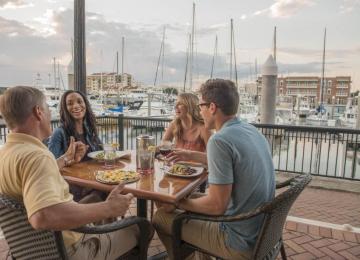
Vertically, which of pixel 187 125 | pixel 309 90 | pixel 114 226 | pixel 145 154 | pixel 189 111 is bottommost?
pixel 114 226

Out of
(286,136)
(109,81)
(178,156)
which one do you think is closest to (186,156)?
(178,156)

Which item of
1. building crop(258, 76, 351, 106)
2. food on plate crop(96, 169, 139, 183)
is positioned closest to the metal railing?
food on plate crop(96, 169, 139, 183)

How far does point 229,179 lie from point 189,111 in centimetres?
180

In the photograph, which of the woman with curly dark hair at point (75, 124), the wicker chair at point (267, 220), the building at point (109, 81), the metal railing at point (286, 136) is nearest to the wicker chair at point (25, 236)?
the wicker chair at point (267, 220)

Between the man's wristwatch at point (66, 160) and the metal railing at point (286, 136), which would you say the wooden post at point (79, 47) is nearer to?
the man's wristwatch at point (66, 160)

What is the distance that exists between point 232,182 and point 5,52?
688 centimetres

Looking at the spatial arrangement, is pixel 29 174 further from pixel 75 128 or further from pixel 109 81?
pixel 109 81

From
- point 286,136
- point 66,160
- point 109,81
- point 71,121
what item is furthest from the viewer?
point 109,81

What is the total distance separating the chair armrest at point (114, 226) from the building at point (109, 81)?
16794 millimetres

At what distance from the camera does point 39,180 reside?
3.81 feet

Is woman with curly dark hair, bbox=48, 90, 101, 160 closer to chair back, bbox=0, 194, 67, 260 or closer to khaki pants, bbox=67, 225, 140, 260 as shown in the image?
khaki pants, bbox=67, 225, 140, 260

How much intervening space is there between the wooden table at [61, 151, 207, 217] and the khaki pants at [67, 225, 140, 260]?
23 cm

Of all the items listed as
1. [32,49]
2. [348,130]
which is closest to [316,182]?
[348,130]

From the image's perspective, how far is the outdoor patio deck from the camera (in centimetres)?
265
